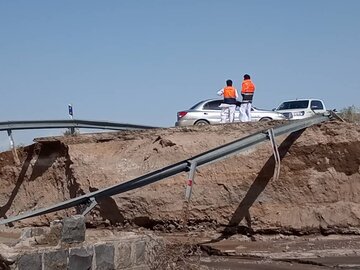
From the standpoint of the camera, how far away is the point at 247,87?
17.8 metres

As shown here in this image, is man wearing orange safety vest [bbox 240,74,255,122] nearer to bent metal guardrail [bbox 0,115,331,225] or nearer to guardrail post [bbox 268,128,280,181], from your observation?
bent metal guardrail [bbox 0,115,331,225]

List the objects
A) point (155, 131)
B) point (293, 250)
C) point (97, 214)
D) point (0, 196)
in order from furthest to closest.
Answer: point (0, 196)
point (155, 131)
point (97, 214)
point (293, 250)

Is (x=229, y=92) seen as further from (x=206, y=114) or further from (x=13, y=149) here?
(x=13, y=149)

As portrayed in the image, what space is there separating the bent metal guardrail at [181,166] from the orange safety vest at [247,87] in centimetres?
514

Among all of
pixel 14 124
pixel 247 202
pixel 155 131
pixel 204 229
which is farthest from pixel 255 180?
pixel 14 124

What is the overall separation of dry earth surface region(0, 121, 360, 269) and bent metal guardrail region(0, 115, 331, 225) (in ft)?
2.02

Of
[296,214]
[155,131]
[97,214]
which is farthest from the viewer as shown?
[155,131]

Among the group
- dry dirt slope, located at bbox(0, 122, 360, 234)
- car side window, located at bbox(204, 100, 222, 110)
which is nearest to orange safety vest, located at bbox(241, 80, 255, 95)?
dry dirt slope, located at bbox(0, 122, 360, 234)

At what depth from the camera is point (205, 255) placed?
451 inches

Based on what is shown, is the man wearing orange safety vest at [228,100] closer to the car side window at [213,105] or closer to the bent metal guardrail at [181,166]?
the car side window at [213,105]

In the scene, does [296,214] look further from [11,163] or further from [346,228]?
[11,163]

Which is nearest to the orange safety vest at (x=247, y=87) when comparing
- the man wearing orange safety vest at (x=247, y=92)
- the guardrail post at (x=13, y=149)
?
the man wearing orange safety vest at (x=247, y=92)

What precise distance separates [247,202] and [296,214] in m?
0.99

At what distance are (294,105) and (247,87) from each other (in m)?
11.0
